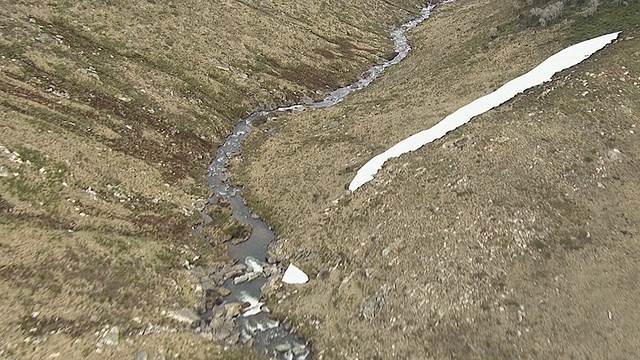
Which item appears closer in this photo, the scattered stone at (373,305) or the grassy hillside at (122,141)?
the grassy hillside at (122,141)

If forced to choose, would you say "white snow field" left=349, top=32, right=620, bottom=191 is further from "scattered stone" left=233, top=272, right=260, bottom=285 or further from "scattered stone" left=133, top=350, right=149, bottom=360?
"scattered stone" left=133, top=350, right=149, bottom=360

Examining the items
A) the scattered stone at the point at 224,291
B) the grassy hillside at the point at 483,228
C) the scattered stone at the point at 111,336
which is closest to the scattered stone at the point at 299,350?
the grassy hillside at the point at 483,228

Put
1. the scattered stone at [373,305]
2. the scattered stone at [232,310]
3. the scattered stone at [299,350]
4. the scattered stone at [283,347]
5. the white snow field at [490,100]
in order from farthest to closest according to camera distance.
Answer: the white snow field at [490,100] < the scattered stone at [232,310] < the scattered stone at [373,305] < the scattered stone at [283,347] < the scattered stone at [299,350]

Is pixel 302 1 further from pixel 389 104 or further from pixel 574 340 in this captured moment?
pixel 574 340

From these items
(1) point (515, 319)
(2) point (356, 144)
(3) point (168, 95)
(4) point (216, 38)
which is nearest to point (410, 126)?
(2) point (356, 144)

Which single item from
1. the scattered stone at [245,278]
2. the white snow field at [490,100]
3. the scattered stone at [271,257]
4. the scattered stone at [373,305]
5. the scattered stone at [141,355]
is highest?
the scattered stone at [141,355]

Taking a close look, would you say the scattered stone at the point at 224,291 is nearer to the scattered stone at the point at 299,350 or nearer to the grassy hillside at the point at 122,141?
the grassy hillside at the point at 122,141
